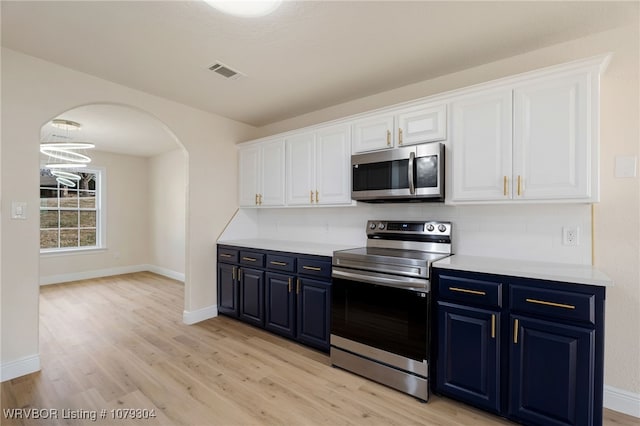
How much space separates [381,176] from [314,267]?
102cm

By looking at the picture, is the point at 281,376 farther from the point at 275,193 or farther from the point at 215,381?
the point at 275,193

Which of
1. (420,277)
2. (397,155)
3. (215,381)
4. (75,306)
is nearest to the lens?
(420,277)

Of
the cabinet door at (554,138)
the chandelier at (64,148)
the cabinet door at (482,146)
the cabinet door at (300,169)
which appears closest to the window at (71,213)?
the chandelier at (64,148)

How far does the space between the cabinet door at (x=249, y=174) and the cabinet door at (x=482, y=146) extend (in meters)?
2.30

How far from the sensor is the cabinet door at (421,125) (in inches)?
94.1

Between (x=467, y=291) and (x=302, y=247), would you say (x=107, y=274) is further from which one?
(x=467, y=291)

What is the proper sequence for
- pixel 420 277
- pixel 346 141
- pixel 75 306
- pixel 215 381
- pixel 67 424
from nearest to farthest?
pixel 67 424, pixel 420 277, pixel 215 381, pixel 346 141, pixel 75 306

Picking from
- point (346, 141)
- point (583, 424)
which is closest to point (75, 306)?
point (346, 141)

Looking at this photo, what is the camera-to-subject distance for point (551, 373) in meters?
1.74

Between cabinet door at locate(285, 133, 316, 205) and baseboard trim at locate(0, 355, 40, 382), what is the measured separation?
2543mm

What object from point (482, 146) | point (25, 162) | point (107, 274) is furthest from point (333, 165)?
point (107, 274)

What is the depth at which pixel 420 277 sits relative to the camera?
2119mm

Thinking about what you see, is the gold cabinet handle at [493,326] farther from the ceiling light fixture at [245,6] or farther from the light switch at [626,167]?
the ceiling light fixture at [245,6]

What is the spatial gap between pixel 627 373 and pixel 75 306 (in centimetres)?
577
